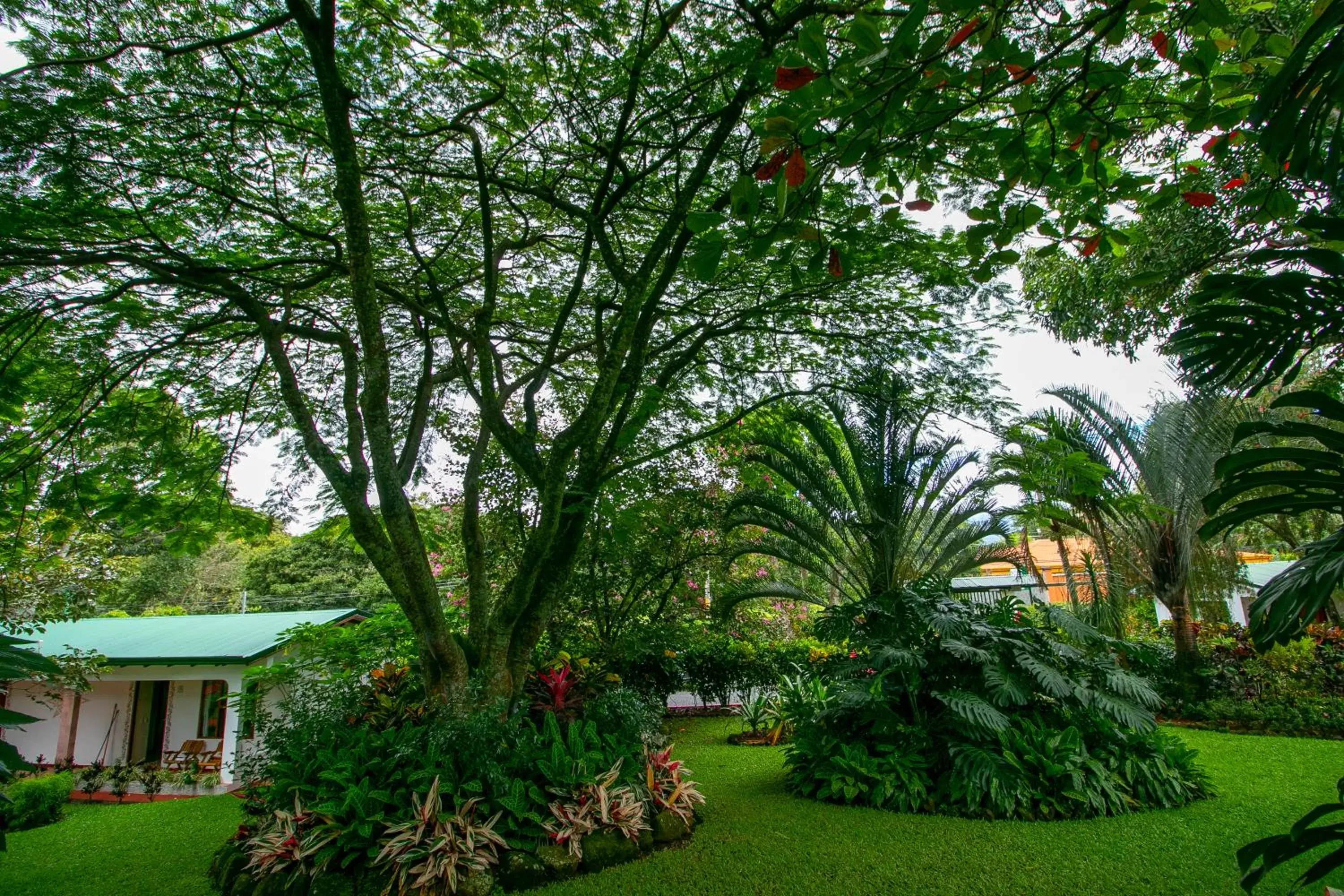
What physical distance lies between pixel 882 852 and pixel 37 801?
1120cm

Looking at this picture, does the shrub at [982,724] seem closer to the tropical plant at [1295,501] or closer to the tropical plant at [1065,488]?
the tropical plant at [1065,488]

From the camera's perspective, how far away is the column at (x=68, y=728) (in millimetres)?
13680

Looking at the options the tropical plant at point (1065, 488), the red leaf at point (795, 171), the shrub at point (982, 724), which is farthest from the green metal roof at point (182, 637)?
the red leaf at point (795, 171)

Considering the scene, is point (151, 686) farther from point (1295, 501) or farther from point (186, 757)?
point (1295, 501)

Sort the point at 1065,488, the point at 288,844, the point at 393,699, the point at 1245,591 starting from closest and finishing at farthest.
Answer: the point at 288,844, the point at 393,699, the point at 1065,488, the point at 1245,591

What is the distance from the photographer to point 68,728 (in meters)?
13.9

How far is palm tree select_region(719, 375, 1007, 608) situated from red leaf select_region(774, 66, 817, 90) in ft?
18.0

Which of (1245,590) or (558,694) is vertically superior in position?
(1245,590)

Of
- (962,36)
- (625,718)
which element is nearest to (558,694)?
(625,718)

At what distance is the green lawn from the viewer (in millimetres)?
4332

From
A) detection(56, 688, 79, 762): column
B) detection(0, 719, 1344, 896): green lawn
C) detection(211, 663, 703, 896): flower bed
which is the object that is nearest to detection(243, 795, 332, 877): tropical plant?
detection(211, 663, 703, 896): flower bed

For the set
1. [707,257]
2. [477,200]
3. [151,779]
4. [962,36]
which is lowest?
[151,779]

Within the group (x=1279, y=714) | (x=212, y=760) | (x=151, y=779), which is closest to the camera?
(x=1279, y=714)

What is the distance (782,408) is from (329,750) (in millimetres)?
5904
